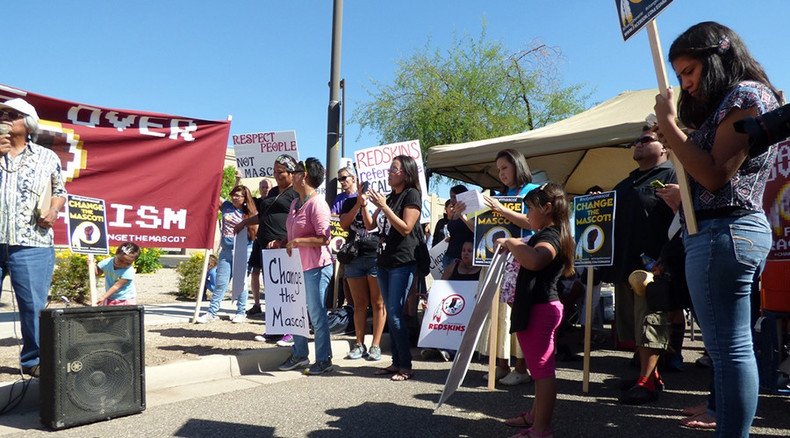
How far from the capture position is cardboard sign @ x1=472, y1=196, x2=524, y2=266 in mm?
5184

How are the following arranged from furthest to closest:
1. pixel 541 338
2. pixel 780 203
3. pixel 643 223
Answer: pixel 643 223 → pixel 780 203 → pixel 541 338

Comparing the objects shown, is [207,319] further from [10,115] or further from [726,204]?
[726,204]

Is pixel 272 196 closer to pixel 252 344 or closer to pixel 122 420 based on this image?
pixel 252 344

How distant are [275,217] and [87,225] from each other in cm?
202

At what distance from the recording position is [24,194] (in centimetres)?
451

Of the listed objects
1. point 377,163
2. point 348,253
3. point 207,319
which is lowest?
point 207,319

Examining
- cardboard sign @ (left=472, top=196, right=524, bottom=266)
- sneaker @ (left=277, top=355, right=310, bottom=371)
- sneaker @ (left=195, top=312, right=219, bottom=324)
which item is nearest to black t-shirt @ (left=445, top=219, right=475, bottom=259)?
cardboard sign @ (left=472, top=196, right=524, bottom=266)

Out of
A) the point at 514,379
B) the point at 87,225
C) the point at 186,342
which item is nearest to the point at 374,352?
the point at 514,379

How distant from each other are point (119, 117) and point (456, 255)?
3.82 metres

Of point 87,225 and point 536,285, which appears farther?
point 87,225

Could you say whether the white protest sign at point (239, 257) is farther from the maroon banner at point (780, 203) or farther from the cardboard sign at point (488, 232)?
the maroon banner at point (780, 203)

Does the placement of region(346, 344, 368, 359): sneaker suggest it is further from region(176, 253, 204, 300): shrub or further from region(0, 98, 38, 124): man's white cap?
region(176, 253, 204, 300): shrub

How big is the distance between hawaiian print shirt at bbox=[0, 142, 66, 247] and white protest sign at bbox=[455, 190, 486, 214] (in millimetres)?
3263

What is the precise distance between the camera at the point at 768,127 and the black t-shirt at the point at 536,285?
162 centimetres
